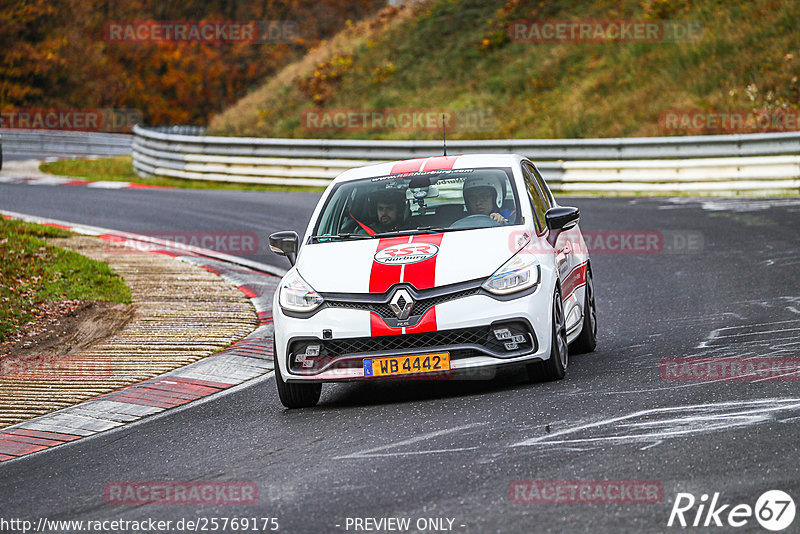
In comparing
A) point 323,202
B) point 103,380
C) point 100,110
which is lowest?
point 103,380

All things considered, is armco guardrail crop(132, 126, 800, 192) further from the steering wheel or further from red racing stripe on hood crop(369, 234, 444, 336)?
red racing stripe on hood crop(369, 234, 444, 336)

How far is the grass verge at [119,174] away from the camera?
25.8 metres

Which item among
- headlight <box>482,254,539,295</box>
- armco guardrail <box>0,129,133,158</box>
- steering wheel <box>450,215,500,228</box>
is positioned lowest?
headlight <box>482,254,539,295</box>

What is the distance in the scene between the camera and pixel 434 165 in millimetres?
9000

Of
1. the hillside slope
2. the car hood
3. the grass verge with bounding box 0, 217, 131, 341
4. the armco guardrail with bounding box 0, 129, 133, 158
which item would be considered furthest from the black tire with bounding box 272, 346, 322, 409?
the armco guardrail with bounding box 0, 129, 133, 158

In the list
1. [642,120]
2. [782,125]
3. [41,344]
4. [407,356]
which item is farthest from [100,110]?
[407,356]

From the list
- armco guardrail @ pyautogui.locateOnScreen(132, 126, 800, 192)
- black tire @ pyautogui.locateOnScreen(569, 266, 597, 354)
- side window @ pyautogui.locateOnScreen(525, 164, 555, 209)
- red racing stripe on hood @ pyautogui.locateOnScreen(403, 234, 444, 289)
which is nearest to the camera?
red racing stripe on hood @ pyautogui.locateOnScreen(403, 234, 444, 289)

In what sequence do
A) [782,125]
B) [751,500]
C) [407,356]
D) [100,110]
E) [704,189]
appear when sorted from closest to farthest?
[751,500] → [407,356] → [704,189] → [782,125] → [100,110]

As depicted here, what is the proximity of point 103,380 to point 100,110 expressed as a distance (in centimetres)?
5312

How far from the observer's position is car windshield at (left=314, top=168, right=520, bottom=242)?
8.37 metres

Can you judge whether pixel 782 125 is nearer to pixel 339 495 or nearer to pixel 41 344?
pixel 41 344

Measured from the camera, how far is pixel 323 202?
8844mm

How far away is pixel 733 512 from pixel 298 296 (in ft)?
12.2

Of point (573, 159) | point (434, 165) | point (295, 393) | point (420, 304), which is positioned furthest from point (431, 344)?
point (573, 159)
